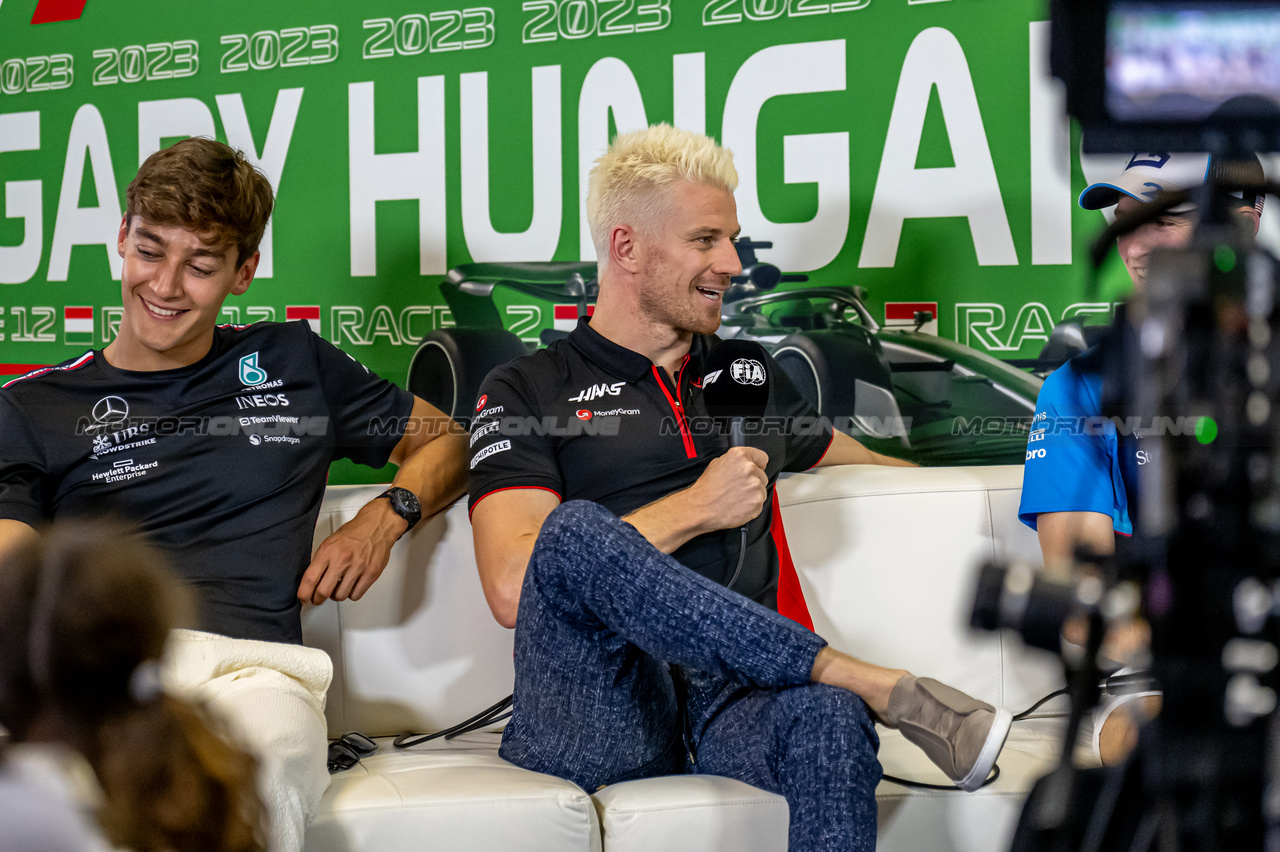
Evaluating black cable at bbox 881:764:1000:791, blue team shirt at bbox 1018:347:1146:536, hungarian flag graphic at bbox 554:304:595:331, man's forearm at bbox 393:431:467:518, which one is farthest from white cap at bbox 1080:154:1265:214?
man's forearm at bbox 393:431:467:518

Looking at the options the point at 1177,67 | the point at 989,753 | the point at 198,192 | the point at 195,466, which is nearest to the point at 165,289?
the point at 198,192

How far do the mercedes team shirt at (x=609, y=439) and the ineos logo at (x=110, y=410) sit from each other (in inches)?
22.7

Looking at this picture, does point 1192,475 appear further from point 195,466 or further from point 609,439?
point 195,466

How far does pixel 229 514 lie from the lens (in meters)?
1.79

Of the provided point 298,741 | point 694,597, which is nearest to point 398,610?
point 298,741

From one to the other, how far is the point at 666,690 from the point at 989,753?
0.49m

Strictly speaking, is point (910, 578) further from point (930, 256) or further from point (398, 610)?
point (398, 610)

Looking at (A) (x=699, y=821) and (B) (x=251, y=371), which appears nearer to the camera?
(A) (x=699, y=821)

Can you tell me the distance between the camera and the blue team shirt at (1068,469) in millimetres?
1688

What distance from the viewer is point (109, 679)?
0.62 m

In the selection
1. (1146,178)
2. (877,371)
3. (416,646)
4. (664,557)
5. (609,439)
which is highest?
(1146,178)

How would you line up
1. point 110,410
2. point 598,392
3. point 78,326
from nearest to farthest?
point 110,410, point 598,392, point 78,326

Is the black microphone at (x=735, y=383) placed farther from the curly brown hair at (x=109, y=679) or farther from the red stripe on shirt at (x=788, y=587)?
the curly brown hair at (x=109, y=679)

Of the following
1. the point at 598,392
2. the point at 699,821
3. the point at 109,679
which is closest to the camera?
the point at 109,679
